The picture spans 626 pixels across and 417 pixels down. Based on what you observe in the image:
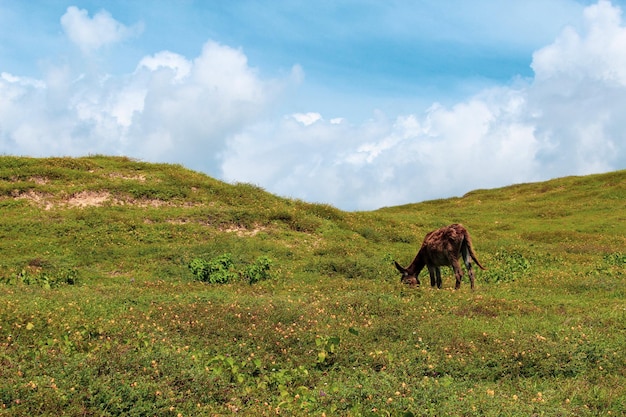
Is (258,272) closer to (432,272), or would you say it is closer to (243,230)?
(432,272)

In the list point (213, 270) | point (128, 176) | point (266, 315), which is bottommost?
point (266, 315)

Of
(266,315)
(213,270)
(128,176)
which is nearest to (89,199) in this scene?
(128,176)

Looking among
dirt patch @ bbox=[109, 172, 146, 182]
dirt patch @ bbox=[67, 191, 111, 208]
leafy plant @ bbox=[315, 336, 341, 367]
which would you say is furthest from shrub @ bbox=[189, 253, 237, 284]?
dirt patch @ bbox=[109, 172, 146, 182]

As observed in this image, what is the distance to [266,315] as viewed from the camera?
48.7ft

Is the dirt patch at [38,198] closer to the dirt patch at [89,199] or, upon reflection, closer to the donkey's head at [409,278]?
the dirt patch at [89,199]

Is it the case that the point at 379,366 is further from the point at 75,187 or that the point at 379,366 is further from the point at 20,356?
the point at 75,187

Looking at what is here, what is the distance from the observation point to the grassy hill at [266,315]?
10.1 metres

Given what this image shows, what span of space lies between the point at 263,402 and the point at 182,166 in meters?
32.3

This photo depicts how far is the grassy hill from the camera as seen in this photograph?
10062mm

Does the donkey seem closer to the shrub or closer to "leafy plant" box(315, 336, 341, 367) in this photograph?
the shrub

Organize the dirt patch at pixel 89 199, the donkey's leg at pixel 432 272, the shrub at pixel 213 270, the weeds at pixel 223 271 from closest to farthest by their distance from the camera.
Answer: the donkey's leg at pixel 432 272 → the shrub at pixel 213 270 → the weeds at pixel 223 271 → the dirt patch at pixel 89 199

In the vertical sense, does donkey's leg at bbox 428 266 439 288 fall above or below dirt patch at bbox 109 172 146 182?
below

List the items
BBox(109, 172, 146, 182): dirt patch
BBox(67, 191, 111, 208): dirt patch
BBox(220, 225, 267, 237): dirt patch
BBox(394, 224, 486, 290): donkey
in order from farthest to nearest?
BBox(109, 172, 146, 182): dirt patch < BBox(67, 191, 111, 208): dirt patch < BBox(220, 225, 267, 237): dirt patch < BBox(394, 224, 486, 290): donkey

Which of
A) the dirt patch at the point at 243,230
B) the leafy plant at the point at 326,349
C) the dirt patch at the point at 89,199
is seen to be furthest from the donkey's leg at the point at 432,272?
the dirt patch at the point at 89,199
